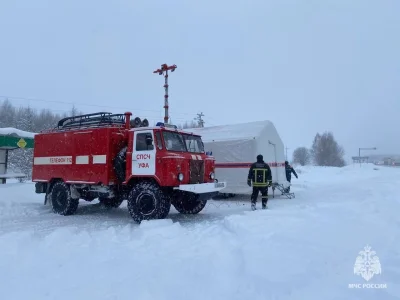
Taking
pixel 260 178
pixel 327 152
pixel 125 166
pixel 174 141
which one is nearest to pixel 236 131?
pixel 260 178

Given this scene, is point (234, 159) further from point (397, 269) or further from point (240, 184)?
point (397, 269)

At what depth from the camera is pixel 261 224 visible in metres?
6.47

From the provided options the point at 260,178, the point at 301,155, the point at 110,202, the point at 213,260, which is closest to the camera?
the point at 213,260

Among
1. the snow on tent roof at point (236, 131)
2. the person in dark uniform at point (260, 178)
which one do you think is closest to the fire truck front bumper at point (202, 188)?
the person in dark uniform at point (260, 178)

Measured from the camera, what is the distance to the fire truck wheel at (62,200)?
10.1m

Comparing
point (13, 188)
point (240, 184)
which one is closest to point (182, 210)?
point (240, 184)

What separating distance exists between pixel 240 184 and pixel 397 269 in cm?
1070

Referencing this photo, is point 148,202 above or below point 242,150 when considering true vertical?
below

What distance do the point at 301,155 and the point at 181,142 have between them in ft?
293

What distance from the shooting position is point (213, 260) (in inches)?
182

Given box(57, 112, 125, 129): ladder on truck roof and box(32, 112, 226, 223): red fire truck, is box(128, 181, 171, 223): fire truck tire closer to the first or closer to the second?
box(32, 112, 226, 223): red fire truck

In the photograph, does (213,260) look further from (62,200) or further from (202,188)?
(62,200)

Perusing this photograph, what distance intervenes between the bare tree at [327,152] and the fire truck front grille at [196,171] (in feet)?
227
